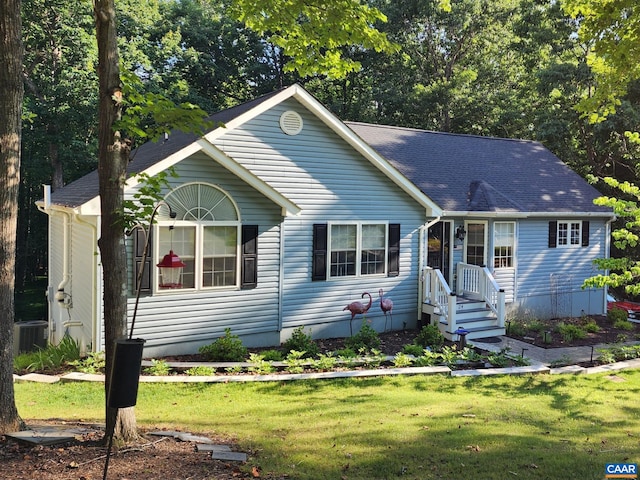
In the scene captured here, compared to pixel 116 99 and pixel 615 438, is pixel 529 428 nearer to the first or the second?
pixel 615 438

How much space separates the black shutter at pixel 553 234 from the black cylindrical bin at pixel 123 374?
14.7 metres

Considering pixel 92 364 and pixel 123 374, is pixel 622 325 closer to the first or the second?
pixel 92 364

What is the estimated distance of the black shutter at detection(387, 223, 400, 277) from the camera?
13.3m

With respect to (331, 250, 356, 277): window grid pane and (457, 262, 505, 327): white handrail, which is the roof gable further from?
(457, 262, 505, 327): white handrail

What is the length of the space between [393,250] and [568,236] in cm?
680

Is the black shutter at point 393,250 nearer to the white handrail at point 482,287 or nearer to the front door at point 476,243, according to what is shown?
the white handrail at point 482,287

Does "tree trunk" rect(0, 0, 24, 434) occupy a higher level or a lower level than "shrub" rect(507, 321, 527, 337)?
higher

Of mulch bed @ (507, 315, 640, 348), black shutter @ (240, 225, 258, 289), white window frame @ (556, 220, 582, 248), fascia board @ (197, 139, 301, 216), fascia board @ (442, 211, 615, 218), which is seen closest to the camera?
fascia board @ (197, 139, 301, 216)

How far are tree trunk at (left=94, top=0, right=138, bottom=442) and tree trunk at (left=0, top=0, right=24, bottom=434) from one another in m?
1.03

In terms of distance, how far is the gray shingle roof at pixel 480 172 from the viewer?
50.3 ft

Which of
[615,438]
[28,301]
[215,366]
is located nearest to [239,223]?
[215,366]

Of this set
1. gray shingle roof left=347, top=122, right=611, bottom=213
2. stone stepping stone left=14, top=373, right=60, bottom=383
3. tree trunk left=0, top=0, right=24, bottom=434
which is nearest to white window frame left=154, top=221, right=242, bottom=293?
stone stepping stone left=14, top=373, right=60, bottom=383

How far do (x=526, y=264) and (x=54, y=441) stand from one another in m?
13.9

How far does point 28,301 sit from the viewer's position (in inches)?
1052
